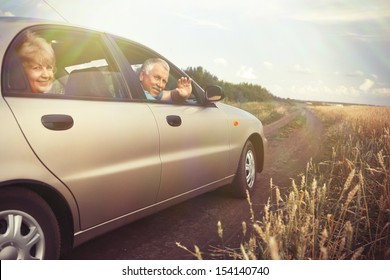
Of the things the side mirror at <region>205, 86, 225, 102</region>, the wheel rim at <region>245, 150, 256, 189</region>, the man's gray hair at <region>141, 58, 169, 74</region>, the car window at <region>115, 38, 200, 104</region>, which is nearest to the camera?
the car window at <region>115, 38, 200, 104</region>

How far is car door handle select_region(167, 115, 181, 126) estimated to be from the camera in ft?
10.2

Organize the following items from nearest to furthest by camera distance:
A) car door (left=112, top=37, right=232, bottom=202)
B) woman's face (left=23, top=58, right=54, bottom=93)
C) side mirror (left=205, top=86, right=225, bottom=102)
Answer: woman's face (left=23, top=58, right=54, bottom=93) < car door (left=112, top=37, right=232, bottom=202) < side mirror (left=205, top=86, right=225, bottom=102)

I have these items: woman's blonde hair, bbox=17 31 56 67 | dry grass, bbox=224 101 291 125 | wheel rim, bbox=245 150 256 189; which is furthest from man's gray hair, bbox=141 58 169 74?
dry grass, bbox=224 101 291 125

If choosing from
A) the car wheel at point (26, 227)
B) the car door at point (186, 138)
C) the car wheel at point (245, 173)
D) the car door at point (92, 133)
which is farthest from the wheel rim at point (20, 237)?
the car wheel at point (245, 173)

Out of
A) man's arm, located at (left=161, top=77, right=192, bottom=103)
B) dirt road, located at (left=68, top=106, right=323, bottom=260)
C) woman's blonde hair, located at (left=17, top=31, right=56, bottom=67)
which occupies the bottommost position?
dirt road, located at (left=68, top=106, right=323, bottom=260)

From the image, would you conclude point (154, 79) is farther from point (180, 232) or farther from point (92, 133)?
point (180, 232)

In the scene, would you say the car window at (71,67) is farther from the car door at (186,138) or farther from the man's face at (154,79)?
the man's face at (154,79)

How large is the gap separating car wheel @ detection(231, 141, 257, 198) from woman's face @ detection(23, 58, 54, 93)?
8.14 feet

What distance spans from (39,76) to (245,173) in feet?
8.91

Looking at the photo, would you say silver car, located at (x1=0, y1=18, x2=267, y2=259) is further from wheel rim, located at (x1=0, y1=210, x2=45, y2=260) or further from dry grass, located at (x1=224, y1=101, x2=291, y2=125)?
dry grass, located at (x1=224, y1=101, x2=291, y2=125)

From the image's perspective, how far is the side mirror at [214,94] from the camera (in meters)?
3.79

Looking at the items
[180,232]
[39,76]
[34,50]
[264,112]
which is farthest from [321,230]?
[264,112]
